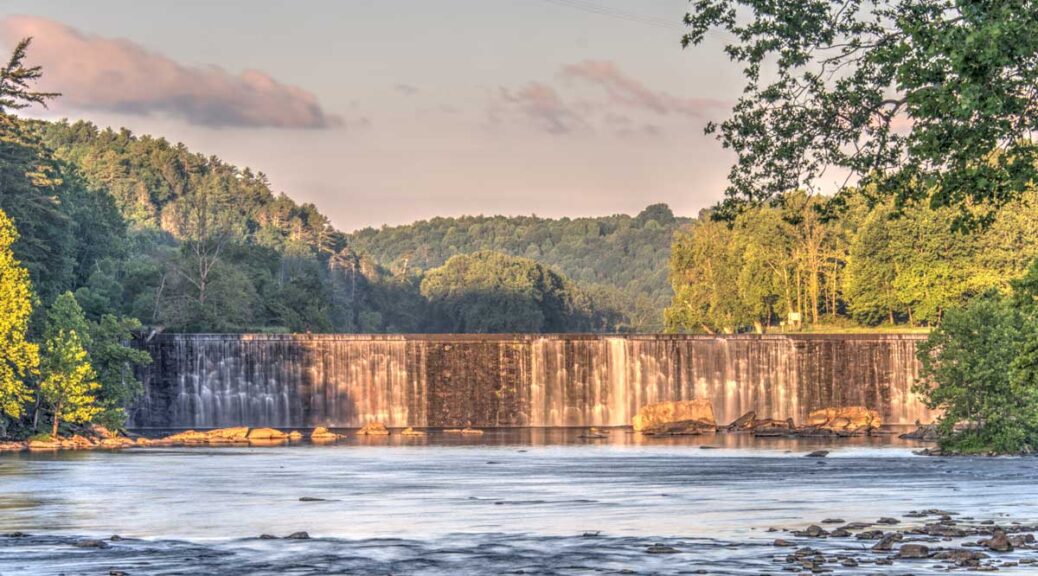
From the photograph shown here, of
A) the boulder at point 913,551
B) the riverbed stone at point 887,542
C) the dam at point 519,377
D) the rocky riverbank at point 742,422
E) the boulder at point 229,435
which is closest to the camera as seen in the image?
the boulder at point 913,551

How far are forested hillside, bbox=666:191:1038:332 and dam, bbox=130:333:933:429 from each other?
1024 cm

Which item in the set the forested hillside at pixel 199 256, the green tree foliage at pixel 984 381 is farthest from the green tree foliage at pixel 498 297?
the green tree foliage at pixel 984 381

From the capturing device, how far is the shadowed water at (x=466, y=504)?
80.5ft

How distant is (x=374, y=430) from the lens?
252 feet

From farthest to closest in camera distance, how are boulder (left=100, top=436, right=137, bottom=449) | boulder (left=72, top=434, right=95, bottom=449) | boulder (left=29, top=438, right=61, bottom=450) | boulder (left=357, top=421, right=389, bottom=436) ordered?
boulder (left=357, top=421, right=389, bottom=436)
boulder (left=100, top=436, right=137, bottom=449)
boulder (left=72, top=434, right=95, bottom=449)
boulder (left=29, top=438, right=61, bottom=450)

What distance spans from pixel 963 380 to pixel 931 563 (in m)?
30.5

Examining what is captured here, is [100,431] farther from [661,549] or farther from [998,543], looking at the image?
[998,543]

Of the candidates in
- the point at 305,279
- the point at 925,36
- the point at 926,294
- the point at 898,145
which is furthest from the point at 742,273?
the point at 925,36

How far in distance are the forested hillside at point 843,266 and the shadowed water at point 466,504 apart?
128 ft

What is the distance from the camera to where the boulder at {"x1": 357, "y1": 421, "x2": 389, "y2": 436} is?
75312mm

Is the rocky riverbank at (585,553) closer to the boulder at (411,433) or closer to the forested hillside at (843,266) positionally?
the boulder at (411,433)

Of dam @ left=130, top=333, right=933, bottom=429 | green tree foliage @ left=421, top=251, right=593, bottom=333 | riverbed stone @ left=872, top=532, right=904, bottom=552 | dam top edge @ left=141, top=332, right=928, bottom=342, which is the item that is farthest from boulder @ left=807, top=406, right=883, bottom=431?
green tree foliage @ left=421, top=251, right=593, bottom=333

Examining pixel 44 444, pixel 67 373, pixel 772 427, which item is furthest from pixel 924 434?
pixel 44 444

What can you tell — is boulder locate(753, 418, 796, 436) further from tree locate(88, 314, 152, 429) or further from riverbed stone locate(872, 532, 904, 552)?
riverbed stone locate(872, 532, 904, 552)
